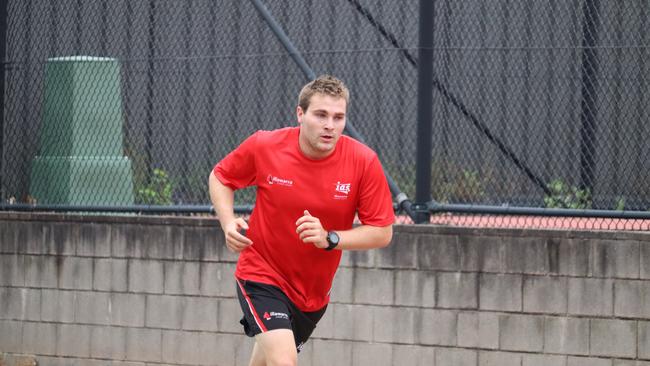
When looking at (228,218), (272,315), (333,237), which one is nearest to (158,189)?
(228,218)

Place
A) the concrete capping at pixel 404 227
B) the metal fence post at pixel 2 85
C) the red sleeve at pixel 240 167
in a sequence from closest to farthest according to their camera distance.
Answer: the red sleeve at pixel 240 167 → the concrete capping at pixel 404 227 → the metal fence post at pixel 2 85

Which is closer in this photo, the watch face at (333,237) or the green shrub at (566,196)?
the watch face at (333,237)

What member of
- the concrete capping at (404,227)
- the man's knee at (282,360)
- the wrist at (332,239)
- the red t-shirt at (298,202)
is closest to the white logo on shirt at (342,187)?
the red t-shirt at (298,202)

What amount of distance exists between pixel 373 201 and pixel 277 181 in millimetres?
514

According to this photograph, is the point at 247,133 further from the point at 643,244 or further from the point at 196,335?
the point at 643,244

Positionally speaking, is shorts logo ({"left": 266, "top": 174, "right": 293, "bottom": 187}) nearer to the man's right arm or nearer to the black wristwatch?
the man's right arm

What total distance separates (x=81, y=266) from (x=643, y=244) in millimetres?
4298

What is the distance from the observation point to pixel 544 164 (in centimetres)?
841

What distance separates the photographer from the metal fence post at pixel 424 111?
8.57 m

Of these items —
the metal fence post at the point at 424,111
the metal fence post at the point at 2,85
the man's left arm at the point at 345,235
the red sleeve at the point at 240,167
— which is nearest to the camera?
the man's left arm at the point at 345,235

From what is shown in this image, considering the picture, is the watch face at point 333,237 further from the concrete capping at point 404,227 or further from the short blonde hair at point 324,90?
the concrete capping at point 404,227

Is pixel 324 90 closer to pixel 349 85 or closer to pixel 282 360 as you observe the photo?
pixel 282 360

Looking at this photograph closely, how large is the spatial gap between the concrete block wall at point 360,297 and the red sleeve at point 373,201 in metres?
2.08

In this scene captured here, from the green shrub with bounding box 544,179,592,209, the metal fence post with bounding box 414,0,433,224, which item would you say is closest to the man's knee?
the metal fence post with bounding box 414,0,433,224
